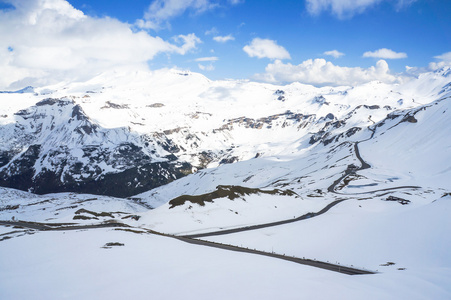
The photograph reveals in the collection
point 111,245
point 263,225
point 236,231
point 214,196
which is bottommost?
point 236,231

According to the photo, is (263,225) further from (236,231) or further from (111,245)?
(111,245)

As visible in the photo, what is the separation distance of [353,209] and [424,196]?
38.6 m

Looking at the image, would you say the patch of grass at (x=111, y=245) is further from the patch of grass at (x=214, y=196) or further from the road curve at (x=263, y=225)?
the patch of grass at (x=214, y=196)

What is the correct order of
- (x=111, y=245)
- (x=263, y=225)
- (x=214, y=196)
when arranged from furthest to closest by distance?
A: (x=214, y=196) < (x=263, y=225) < (x=111, y=245)

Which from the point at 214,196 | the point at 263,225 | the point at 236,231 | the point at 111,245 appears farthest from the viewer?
the point at 214,196

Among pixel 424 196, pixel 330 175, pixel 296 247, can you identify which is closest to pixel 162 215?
pixel 296 247

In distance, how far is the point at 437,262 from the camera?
37.4 m

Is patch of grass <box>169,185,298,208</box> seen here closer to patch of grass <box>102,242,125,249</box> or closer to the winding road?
the winding road

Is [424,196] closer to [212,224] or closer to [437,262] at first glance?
[437,262]

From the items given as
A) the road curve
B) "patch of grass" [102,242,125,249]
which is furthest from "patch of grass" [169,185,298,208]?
"patch of grass" [102,242,125,249]

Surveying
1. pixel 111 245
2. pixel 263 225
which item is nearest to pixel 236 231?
pixel 263 225

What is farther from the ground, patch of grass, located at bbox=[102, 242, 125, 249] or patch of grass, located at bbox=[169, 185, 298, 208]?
patch of grass, located at bbox=[169, 185, 298, 208]

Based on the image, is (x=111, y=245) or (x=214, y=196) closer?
(x=111, y=245)

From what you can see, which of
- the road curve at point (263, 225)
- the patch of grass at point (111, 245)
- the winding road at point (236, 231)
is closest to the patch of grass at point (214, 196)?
the road curve at point (263, 225)
